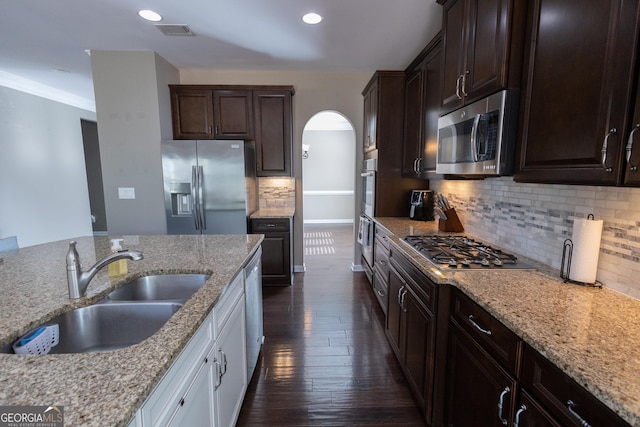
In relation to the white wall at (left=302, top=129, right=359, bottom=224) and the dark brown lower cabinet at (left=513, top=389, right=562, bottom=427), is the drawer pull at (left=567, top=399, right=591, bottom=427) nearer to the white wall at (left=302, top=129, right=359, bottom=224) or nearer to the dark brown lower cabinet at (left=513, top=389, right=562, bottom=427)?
the dark brown lower cabinet at (left=513, top=389, right=562, bottom=427)

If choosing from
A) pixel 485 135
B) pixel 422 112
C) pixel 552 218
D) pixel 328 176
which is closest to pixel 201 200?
pixel 422 112

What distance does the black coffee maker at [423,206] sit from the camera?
10.1ft

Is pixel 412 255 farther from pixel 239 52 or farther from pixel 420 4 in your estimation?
pixel 239 52

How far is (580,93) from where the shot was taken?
42.3 inches

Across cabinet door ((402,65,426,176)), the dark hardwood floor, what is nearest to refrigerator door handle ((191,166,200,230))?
the dark hardwood floor

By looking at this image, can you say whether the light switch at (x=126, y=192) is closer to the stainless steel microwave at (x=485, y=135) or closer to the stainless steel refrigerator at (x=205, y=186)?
the stainless steel refrigerator at (x=205, y=186)

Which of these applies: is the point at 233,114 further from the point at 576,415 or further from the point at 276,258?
the point at 576,415

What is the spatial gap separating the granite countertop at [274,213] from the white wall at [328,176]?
3.81 meters

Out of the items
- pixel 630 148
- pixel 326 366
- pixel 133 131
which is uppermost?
pixel 133 131

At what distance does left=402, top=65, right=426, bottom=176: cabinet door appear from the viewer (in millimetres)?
2801

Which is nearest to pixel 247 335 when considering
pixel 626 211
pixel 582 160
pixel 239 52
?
pixel 582 160

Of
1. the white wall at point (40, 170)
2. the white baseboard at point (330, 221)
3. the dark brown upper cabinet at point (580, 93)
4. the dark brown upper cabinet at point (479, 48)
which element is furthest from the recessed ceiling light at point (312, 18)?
the white baseboard at point (330, 221)

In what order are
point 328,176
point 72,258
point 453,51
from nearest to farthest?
point 72,258, point 453,51, point 328,176

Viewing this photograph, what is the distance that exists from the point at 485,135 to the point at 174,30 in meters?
2.84
